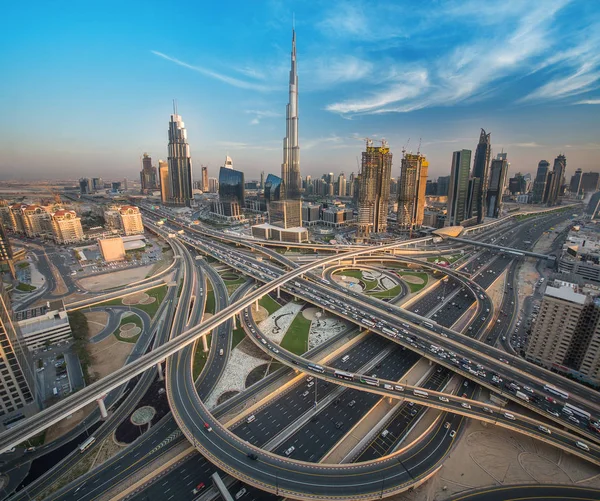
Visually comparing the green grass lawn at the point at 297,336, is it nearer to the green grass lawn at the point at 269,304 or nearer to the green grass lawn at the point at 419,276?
the green grass lawn at the point at 269,304

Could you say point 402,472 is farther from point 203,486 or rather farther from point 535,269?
point 535,269

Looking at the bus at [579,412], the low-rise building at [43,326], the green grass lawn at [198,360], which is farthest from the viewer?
the low-rise building at [43,326]

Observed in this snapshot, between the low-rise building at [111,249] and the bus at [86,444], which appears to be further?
the low-rise building at [111,249]

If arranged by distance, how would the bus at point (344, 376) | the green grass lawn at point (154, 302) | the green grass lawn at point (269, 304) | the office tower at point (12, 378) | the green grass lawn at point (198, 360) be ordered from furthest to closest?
1. the green grass lawn at point (269, 304)
2. the green grass lawn at point (154, 302)
3. the green grass lawn at point (198, 360)
4. the bus at point (344, 376)
5. the office tower at point (12, 378)

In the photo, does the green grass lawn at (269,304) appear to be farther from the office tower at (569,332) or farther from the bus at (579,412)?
the bus at (579,412)

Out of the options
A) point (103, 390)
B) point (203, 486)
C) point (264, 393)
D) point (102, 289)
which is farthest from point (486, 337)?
point (102, 289)

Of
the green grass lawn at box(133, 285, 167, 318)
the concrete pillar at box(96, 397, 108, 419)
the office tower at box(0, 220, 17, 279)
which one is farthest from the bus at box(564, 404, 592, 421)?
the office tower at box(0, 220, 17, 279)

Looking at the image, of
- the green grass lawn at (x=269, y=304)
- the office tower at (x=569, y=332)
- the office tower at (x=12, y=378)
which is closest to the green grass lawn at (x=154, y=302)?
the green grass lawn at (x=269, y=304)

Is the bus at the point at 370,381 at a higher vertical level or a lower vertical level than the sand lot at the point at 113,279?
lower

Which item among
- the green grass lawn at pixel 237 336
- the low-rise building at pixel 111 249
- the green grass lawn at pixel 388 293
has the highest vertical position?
the low-rise building at pixel 111 249
